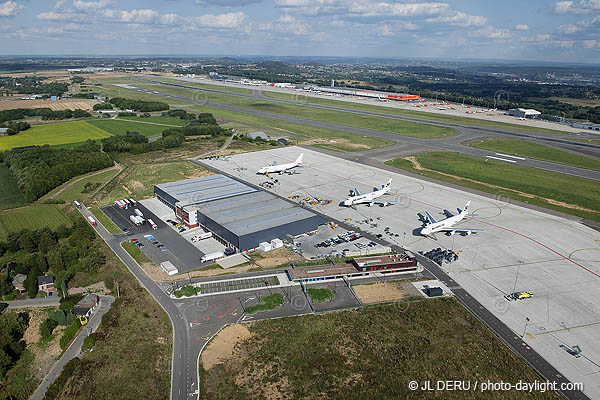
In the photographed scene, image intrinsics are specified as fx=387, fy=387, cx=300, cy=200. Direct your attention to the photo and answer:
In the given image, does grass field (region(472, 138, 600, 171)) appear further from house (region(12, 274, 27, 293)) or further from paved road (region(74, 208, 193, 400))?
→ house (region(12, 274, 27, 293))

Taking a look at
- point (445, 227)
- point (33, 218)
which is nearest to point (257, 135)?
point (33, 218)

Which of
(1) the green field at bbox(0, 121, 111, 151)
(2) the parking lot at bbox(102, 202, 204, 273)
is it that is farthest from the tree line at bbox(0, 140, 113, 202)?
(2) the parking lot at bbox(102, 202, 204, 273)

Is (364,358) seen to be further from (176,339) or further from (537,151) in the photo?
(537,151)

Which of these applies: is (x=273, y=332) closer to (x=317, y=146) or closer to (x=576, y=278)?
(x=576, y=278)

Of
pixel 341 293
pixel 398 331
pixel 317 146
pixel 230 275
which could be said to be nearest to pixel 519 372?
pixel 398 331

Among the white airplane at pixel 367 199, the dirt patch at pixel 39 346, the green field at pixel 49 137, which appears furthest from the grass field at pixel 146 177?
the green field at pixel 49 137
